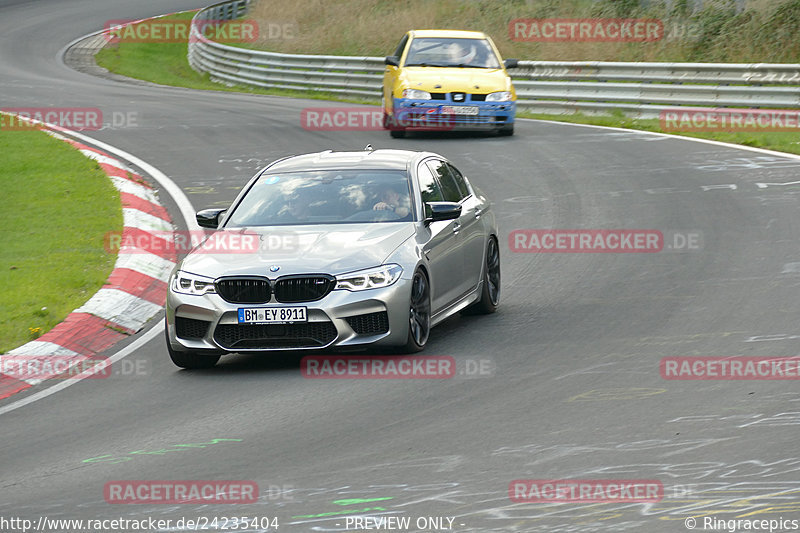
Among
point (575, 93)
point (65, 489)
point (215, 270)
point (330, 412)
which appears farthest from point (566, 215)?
point (575, 93)

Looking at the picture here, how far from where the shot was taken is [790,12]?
30.7 m

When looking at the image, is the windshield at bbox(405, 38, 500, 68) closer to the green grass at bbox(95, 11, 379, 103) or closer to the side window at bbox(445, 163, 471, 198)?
the green grass at bbox(95, 11, 379, 103)

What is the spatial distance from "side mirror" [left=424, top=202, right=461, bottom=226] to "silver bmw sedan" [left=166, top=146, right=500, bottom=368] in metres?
0.01

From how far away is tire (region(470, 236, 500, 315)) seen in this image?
1175 centimetres

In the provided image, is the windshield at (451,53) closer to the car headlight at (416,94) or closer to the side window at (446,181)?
the car headlight at (416,94)

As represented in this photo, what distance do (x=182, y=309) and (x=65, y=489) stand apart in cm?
294

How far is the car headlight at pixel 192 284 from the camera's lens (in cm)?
994

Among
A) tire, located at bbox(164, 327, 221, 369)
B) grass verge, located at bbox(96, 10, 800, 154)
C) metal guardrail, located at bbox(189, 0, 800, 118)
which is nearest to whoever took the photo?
tire, located at bbox(164, 327, 221, 369)

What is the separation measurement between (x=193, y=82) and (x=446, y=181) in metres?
28.7

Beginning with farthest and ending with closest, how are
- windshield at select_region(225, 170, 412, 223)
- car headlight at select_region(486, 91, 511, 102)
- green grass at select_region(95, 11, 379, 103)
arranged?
green grass at select_region(95, 11, 379, 103) → car headlight at select_region(486, 91, 511, 102) → windshield at select_region(225, 170, 412, 223)

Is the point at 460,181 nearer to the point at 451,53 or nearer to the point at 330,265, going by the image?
the point at 330,265

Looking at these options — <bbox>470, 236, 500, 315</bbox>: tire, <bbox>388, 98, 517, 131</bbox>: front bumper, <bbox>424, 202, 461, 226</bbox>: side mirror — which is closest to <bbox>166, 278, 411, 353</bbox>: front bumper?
<bbox>424, 202, 461, 226</bbox>: side mirror

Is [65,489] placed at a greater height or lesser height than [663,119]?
greater

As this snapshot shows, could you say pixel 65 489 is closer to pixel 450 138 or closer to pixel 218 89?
pixel 450 138
